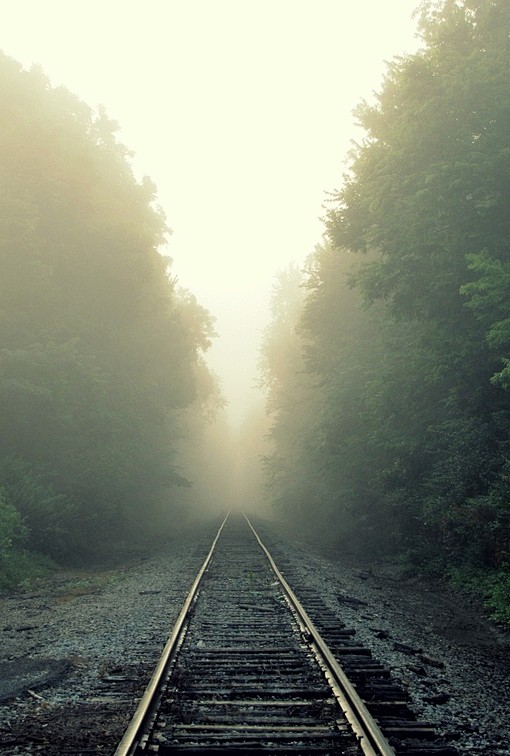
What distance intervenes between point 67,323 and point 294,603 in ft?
48.1

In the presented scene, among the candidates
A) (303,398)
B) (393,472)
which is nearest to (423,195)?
(393,472)

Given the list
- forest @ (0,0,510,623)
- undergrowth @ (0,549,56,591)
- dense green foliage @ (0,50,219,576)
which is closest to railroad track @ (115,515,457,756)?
forest @ (0,0,510,623)

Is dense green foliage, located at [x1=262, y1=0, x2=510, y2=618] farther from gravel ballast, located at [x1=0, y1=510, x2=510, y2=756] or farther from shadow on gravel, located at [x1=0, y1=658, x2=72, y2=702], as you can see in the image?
shadow on gravel, located at [x1=0, y1=658, x2=72, y2=702]

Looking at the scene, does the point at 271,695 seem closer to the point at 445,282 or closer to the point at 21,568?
the point at 445,282

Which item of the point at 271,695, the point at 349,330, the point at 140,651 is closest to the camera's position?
the point at 271,695

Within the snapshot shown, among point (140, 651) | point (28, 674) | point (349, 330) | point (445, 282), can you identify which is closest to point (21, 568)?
point (140, 651)

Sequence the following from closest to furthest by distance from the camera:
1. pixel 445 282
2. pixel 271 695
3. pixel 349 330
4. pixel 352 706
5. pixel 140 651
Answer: pixel 352 706 < pixel 271 695 < pixel 140 651 < pixel 445 282 < pixel 349 330

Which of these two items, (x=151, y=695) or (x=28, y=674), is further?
(x=28, y=674)

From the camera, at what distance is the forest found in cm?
1112

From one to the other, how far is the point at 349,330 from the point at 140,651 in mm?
18063

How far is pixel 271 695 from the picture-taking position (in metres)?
5.02

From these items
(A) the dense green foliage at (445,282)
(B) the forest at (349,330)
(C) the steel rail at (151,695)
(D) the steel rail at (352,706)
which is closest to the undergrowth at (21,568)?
(B) the forest at (349,330)

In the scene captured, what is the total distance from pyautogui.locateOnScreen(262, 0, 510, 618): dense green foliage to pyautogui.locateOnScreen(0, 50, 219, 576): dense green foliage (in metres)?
9.54

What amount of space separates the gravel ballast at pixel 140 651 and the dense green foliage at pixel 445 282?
178 cm
